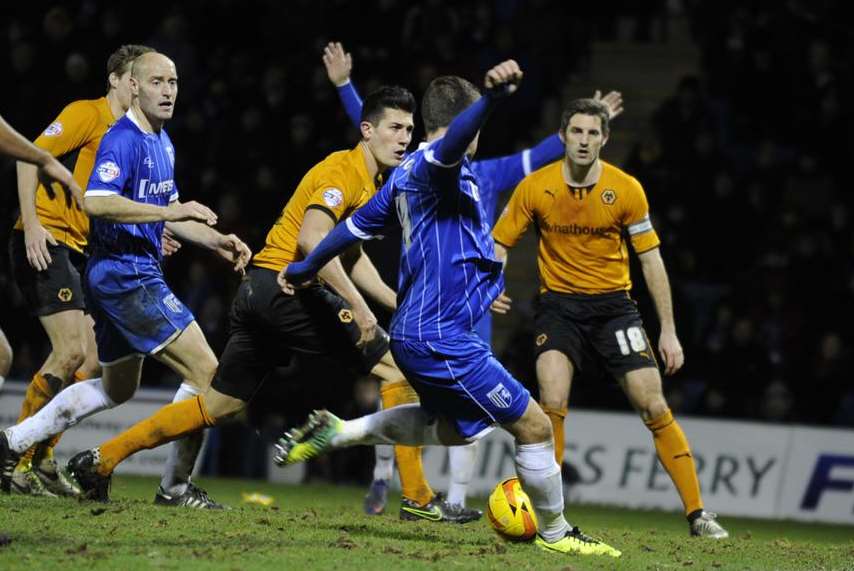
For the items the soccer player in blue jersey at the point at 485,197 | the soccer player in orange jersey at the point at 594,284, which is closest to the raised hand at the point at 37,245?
the soccer player in blue jersey at the point at 485,197

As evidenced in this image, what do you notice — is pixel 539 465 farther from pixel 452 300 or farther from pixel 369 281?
pixel 369 281

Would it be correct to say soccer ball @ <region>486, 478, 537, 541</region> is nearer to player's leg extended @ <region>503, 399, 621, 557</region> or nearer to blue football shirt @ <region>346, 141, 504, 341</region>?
player's leg extended @ <region>503, 399, 621, 557</region>

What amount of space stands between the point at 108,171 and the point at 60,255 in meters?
1.40

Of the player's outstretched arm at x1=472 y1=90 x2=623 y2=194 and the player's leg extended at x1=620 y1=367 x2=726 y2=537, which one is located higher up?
the player's outstretched arm at x1=472 y1=90 x2=623 y2=194

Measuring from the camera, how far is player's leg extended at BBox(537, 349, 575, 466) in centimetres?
837

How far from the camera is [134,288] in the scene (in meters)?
7.73

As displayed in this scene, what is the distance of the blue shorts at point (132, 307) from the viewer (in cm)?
771

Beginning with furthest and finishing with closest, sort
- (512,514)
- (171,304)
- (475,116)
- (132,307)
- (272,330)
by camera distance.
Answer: (272,330) < (171,304) < (132,307) < (512,514) < (475,116)

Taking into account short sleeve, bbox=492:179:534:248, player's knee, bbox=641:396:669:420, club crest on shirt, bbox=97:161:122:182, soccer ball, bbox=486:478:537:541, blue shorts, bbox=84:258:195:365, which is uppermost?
short sleeve, bbox=492:179:534:248

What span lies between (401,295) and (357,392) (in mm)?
7020

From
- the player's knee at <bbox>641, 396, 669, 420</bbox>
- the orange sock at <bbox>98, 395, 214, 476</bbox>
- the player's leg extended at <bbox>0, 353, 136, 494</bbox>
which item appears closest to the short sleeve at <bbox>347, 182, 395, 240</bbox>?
the orange sock at <bbox>98, 395, 214, 476</bbox>

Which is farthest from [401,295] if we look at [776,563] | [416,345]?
[776,563]

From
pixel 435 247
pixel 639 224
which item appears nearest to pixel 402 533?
pixel 435 247

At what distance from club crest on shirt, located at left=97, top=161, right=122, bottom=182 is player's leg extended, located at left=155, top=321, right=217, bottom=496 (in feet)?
3.04
